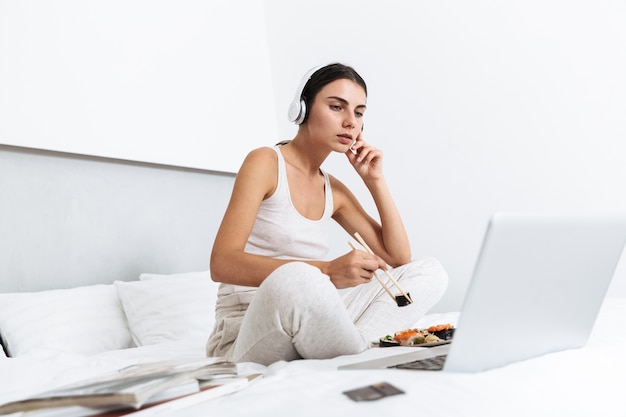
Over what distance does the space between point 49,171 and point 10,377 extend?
943mm

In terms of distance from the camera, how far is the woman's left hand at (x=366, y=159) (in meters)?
2.01

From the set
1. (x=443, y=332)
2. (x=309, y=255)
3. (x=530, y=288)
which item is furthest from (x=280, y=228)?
(x=530, y=288)

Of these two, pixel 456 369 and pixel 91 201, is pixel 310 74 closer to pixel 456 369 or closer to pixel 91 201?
pixel 91 201

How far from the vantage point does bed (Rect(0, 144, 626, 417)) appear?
0.84 metres

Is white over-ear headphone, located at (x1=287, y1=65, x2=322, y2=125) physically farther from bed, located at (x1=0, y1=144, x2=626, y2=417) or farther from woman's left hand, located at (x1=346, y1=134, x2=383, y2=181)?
bed, located at (x1=0, y1=144, x2=626, y2=417)

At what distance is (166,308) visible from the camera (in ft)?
7.45

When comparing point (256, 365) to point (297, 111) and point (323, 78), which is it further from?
point (323, 78)

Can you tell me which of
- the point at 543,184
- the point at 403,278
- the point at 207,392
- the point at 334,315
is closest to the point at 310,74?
the point at 403,278

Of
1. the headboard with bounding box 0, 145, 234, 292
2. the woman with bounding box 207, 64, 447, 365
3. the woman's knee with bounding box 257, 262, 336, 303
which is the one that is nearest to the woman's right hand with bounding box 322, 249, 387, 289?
the woman with bounding box 207, 64, 447, 365

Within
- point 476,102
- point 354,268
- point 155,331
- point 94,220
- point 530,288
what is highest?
point 476,102

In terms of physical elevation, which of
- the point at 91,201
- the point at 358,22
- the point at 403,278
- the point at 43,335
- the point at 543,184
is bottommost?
the point at 43,335

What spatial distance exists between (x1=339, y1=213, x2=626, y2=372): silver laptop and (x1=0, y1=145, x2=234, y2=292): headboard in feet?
4.95

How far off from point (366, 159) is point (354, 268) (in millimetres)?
730

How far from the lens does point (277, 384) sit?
936mm
